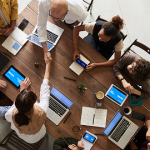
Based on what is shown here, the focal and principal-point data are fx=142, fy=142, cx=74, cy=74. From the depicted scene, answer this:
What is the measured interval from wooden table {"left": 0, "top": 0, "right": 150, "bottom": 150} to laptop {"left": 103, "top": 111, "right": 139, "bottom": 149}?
5cm

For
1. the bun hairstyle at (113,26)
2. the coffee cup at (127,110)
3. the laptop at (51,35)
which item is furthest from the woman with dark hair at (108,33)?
the coffee cup at (127,110)

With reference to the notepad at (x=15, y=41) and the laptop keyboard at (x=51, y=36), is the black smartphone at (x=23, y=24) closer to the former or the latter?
the notepad at (x=15, y=41)

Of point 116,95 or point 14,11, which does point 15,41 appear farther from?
point 116,95

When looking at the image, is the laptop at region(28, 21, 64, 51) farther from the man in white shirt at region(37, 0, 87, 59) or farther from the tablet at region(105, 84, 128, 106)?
the tablet at region(105, 84, 128, 106)

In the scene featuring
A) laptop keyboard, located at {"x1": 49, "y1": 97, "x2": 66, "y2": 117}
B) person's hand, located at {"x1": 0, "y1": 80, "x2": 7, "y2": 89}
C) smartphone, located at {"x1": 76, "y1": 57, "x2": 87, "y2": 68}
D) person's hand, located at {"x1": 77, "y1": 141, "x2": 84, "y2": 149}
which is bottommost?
person's hand, located at {"x1": 0, "y1": 80, "x2": 7, "y2": 89}

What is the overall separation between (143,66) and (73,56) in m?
0.88

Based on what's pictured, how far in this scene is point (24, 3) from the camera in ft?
10.2

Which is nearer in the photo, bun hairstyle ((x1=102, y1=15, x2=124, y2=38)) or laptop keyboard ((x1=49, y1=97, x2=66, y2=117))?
bun hairstyle ((x1=102, y1=15, x2=124, y2=38))

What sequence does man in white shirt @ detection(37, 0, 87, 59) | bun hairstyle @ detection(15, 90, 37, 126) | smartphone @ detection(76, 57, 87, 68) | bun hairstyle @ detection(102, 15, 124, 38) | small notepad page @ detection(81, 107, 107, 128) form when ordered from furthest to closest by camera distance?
smartphone @ detection(76, 57, 87, 68) → small notepad page @ detection(81, 107, 107, 128) → bun hairstyle @ detection(102, 15, 124, 38) → man in white shirt @ detection(37, 0, 87, 59) → bun hairstyle @ detection(15, 90, 37, 126)

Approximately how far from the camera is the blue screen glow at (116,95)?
6.16 ft

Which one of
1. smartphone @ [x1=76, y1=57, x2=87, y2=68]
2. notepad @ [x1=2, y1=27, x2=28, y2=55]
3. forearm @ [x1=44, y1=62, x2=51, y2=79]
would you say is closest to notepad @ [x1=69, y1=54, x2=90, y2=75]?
smartphone @ [x1=76, y1=57, x2=87, y2=68]

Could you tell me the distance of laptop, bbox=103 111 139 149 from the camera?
1770mm

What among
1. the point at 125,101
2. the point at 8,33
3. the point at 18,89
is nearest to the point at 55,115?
the point at 18,89

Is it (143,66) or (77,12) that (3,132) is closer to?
(77,12)
